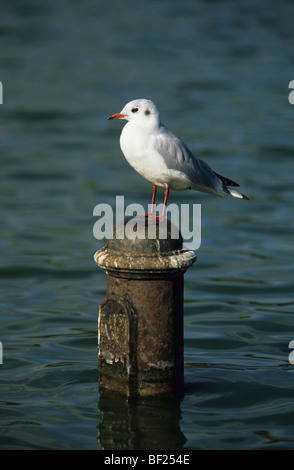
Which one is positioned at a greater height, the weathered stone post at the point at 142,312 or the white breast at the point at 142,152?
the white breast at the point at 142,152

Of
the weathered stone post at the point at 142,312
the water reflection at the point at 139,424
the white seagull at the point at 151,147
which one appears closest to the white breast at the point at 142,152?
the white seagull at the point at 151,147

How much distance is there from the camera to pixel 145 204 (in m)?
9.50

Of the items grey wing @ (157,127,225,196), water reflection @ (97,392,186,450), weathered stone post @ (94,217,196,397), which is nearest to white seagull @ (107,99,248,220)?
grey wing @ (157,127,225,196)

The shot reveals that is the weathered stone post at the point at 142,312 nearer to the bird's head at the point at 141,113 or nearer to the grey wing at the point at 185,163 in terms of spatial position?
the grey wing at the point at 185,163

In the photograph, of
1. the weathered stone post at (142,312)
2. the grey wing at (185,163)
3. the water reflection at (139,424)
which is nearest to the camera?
the water reflection at (139,424)

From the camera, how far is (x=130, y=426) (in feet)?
13.8

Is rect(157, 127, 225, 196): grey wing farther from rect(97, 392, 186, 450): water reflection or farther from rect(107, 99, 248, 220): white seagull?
rect(97, 392, 186, 450): water reflection

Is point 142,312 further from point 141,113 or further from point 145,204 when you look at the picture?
point 145,204

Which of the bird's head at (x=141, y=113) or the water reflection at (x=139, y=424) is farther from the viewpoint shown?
the bird's head at (x=141, y=113)

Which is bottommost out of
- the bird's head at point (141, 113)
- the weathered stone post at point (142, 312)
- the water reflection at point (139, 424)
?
the water reflection at point (139, 424)

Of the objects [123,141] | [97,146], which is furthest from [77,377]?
[97,146]

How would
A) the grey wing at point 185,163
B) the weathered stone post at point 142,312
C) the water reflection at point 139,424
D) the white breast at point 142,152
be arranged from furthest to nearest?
the grey wing at point 185,163 → the white breast at point 142,152 → the weathered stone post at point 142,312 → the water reflection at point 139,424

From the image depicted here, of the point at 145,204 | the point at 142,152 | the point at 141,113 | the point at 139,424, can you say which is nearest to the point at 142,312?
the point at 139,424

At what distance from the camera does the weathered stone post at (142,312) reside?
165 inches
